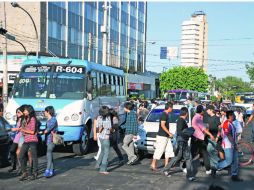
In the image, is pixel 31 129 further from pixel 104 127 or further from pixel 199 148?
pixel 199 148

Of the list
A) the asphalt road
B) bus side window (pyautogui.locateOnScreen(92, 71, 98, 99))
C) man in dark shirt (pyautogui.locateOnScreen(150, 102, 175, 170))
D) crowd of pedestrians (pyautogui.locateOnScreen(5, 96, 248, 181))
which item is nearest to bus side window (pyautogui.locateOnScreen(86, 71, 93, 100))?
bus side window (pyautogui.locateOnScreen(92, 71, 98, 99))

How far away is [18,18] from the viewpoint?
4719 centimetres

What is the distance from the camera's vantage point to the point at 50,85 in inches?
533

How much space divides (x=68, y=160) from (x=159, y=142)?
119 inches

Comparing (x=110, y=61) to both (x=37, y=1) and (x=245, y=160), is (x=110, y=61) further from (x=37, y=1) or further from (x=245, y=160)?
(x=245, y=160)

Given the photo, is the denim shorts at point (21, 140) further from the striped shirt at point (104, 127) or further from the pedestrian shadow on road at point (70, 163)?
the striped shirt at point (104, 127)

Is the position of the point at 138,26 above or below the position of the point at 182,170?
above

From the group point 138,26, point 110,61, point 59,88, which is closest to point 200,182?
point 59,88

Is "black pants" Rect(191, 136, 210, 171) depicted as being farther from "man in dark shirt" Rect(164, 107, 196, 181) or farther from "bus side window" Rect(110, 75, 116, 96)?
"bus side window" Rect(110, 75, 116, 96)

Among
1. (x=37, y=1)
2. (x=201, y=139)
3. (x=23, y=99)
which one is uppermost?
(x=37, y=1)

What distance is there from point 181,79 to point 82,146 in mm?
65880

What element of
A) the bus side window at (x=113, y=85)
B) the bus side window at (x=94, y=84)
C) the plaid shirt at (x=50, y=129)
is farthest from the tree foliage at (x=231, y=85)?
the plaid shirt at (x=50, y=129)

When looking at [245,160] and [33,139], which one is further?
[245,160]

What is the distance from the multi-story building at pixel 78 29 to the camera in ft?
151
